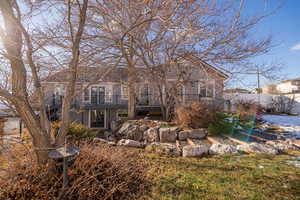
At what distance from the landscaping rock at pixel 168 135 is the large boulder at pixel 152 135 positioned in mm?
306

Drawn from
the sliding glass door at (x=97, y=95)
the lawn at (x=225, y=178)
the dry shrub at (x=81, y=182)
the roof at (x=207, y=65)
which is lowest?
the lawn at (x=225, y=178)

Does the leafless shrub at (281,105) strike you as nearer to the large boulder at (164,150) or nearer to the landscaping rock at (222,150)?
the landscaping rock at (222,150)

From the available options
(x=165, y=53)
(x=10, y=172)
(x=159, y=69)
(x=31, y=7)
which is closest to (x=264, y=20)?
(x=165, y=53)

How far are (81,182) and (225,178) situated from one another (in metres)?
2.65

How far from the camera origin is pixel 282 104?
548 inches

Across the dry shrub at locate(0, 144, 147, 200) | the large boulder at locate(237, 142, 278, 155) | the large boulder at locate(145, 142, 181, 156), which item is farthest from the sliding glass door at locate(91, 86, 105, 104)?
the large boulder at locate(237, 142, 278, 155)

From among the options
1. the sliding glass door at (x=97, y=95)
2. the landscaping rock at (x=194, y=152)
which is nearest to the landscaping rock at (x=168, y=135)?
the landscaping rock at (x=194, y=152)

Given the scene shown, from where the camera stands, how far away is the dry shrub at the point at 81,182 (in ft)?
6.62

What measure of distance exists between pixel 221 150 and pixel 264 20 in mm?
4894

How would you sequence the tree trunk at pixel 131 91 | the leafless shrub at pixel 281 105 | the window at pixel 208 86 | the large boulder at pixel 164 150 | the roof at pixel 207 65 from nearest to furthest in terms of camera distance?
1. the large boulder at pixel 164 150
2. the roof at pixel 207 65
3. the window at pixel 208 86
4. the tree trunk at pixel 131 91
5. the leafless shrub at pixel 281 105

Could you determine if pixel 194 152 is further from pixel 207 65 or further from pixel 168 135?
pixel 207 65

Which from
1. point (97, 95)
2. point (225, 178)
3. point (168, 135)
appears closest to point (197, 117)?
point (168, 135)

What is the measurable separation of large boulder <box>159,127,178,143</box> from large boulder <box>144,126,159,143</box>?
306 mm

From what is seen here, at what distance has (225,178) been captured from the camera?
2.81m
